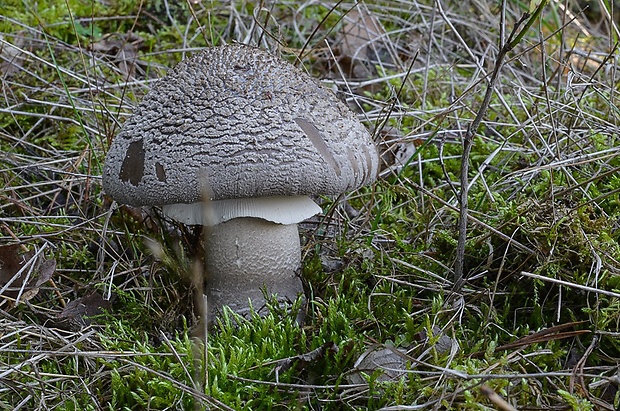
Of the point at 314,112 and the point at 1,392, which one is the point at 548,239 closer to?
the point at 314,112

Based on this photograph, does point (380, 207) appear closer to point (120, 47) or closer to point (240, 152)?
point (240, 152)

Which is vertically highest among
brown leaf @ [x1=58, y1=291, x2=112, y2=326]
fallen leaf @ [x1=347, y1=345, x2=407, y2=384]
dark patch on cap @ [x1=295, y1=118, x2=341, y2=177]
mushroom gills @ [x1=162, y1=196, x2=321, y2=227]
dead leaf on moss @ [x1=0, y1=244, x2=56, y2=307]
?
dark patch on cap @ [x1=295, y1=118, x2=341, y2=177]

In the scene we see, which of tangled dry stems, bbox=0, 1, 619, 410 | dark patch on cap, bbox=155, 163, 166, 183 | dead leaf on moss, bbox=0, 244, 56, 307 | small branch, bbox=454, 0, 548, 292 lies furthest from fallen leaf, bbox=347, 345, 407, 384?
dead leaf on moss, bbox=0, 244, 56, 307

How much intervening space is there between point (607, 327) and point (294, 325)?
1.15m

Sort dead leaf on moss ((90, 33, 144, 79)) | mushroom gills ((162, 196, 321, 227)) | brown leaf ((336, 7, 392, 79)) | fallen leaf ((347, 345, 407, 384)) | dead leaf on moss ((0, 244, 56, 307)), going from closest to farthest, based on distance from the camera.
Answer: fallen leaf ((347, 345, 407, 384))
mushroom gills ((162, 196, 321, 227))
dead leaf on moss ((0, 244, 56, 307))
dead leaf on moss ((90, 33, 144, 79))
brown leaf ((336, 7, 392, 79))

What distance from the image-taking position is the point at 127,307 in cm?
264

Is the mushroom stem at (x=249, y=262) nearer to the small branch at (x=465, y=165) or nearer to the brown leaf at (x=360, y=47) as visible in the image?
the small branch at (x=465, y=165)

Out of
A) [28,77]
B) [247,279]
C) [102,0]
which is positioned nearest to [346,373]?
[247,279]

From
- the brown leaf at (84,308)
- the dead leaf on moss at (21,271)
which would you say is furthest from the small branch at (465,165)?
the dead leaf on moss at (21,271)

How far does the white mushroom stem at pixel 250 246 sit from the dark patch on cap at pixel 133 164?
0.99 ft

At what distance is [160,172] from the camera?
2.21 metres

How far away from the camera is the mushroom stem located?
2627 mm

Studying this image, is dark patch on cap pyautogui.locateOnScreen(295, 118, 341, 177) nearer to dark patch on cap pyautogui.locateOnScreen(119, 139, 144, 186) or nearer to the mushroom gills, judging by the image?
the mushroom gills

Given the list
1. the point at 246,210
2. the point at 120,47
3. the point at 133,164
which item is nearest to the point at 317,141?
the point at 246,210
